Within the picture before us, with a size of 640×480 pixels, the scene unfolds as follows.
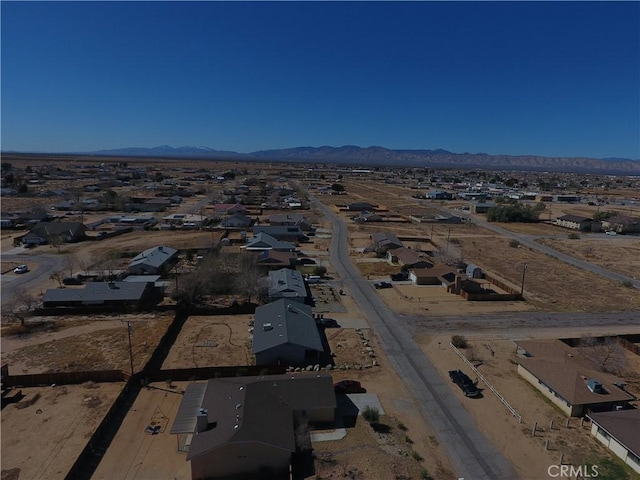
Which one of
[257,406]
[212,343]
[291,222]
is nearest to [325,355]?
[212,343]

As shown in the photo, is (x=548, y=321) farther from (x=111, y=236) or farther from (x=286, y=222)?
(x=111, y=236)

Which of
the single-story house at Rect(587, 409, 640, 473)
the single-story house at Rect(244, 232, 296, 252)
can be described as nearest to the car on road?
the single-story house at Rect(587, 409, 640, 473)

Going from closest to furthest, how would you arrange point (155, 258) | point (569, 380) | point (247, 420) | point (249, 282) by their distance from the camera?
1. point (247, 420)
2. point (569, 380)
3. point (249, 282)
4. point (155, 258)

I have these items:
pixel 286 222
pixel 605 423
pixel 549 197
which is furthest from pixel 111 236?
pixel 549 197

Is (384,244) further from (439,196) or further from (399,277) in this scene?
(439,196)

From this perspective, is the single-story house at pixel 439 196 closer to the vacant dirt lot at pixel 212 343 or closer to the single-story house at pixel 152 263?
the single-story house at pixel 152 263

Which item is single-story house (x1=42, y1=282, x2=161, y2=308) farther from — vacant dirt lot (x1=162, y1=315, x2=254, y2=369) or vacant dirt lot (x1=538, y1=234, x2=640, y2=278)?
vacant dirt lot (x1=538, y1=234, x2=640, y2=278)

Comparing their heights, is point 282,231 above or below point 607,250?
above
